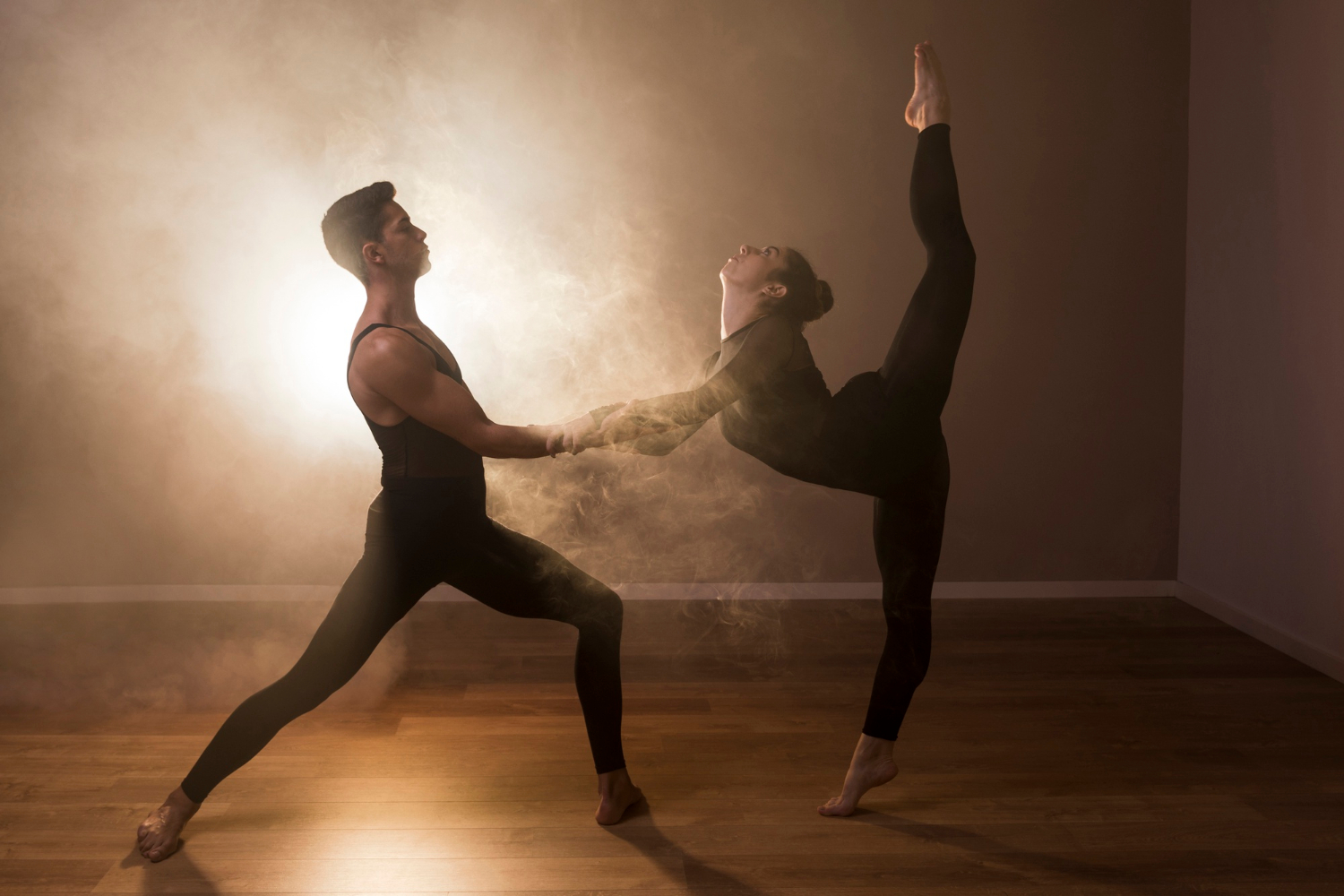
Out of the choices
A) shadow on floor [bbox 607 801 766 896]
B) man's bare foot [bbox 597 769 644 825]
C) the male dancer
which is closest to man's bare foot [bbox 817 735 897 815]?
shadow on floor [bbox 607 801 766 896]

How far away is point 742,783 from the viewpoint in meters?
2.37

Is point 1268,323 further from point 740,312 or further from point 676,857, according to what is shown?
point 676,857

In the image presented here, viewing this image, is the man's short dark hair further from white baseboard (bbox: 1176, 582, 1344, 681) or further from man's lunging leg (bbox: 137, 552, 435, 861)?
white baseboard (bbox: 1176, 582, 1344, 681)

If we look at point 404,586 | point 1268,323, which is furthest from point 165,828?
point 1268,323

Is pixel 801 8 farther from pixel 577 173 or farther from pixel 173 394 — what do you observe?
pixel 173 394

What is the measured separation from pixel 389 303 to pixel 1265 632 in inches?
143

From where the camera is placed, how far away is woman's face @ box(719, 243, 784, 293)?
208 centimetres

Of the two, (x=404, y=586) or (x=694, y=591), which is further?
(x=694, y=591)

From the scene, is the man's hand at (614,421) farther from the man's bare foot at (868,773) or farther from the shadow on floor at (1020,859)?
the shadow on floor at (1020,859)

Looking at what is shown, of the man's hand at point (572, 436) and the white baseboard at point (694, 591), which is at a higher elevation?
the man's hand at point (572, 436)

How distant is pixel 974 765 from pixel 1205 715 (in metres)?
0.93

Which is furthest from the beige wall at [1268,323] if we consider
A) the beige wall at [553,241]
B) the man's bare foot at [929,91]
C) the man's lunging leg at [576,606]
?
the man's lunging leg at [576,606]

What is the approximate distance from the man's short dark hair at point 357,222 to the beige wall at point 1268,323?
329 cm

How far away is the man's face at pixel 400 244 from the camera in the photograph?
1944 mm
